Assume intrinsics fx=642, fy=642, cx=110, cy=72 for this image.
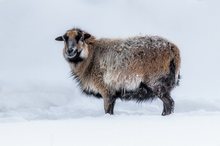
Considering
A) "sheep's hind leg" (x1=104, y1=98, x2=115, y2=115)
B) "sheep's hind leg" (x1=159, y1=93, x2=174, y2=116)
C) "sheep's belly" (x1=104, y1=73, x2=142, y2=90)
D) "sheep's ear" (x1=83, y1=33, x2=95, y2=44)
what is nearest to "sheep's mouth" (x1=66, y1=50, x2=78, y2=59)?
"sheep's ear" (x1=83, y1=33, x2=95, y2=44)

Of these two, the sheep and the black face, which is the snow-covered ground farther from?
the black face

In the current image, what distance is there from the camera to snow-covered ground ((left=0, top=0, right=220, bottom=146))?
727 centimetres

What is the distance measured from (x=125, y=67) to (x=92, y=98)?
247 centimetres

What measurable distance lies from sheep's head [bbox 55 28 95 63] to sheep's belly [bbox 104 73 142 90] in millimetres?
654

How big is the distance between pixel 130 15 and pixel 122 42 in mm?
7714

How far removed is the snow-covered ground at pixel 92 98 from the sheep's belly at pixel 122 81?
2.23ft

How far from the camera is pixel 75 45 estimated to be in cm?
1114

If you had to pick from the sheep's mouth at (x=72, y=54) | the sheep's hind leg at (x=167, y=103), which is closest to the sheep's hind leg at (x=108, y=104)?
the sheep's hind leg at (x=167, y=103)

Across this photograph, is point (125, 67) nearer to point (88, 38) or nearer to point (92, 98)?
point (88, 38)

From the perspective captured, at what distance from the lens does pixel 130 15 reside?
61.9 feet

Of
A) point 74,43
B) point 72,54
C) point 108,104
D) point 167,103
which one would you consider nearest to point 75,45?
point 74,43

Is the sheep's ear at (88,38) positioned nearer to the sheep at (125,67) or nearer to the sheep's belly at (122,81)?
the sheep at (125,67)

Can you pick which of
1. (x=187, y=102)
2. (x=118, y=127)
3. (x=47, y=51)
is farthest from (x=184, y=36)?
(x=118, y=127)

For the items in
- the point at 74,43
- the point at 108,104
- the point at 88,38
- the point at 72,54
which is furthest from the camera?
the point at 88,38
